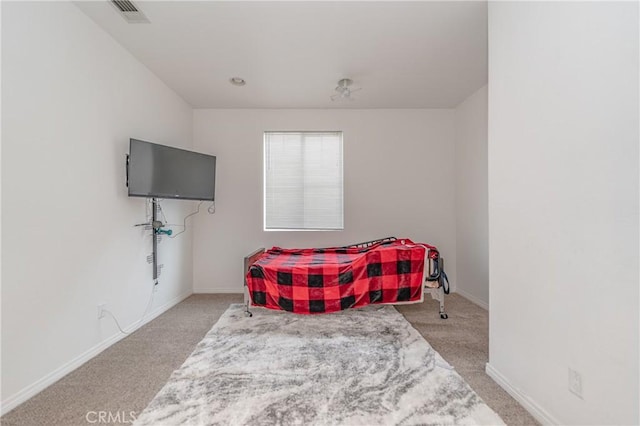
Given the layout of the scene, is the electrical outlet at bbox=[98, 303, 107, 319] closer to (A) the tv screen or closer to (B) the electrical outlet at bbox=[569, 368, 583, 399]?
(A) the tv screen

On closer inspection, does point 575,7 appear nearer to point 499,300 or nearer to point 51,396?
point 499,300

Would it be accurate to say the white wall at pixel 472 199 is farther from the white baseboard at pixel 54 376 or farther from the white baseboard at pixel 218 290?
the white baseboard at pixel 54 376

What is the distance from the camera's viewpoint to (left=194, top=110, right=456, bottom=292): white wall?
13.3 feet

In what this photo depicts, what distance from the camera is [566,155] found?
135 centimetres

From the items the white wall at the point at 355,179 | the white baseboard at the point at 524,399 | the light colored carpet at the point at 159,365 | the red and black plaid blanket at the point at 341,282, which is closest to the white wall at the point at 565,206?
the white baseboard at the point at 524,399

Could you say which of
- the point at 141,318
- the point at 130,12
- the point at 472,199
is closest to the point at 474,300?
the point at 472,199

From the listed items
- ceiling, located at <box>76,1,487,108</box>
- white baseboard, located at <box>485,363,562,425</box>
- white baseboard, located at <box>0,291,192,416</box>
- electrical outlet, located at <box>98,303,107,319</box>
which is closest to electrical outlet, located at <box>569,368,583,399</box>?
white baseboard, located at <box>485,363,562,425</box>

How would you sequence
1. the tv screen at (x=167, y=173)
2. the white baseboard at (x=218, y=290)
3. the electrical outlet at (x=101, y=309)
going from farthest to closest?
the white baseboard at (x=218, y=290) < the tv screen at (x=167, y=173) < the electrical outlet at (x=101, y=309)

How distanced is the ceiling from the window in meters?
0.67

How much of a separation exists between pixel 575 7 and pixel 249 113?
3.52 metres

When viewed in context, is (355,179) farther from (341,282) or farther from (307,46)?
(307,46)

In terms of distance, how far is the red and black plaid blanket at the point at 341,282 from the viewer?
276cm

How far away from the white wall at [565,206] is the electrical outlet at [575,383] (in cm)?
2

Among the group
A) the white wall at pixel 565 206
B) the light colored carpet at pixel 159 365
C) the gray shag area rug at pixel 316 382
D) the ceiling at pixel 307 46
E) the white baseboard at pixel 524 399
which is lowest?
the light colored carpet at pixel 159 365
